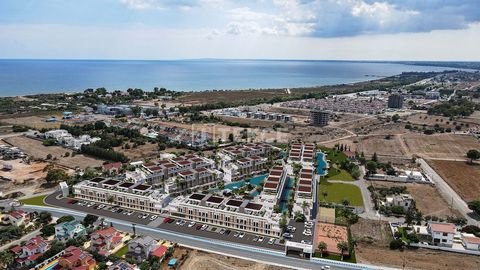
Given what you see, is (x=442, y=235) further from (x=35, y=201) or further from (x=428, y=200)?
(x=35, y=201)

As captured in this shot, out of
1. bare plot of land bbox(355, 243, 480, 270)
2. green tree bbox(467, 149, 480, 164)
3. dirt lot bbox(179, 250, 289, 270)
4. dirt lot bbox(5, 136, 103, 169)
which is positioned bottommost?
bare plot of land bbox(355, 243, 480, 270)

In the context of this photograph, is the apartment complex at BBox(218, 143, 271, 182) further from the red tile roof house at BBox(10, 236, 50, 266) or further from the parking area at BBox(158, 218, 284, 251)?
the red tile roof house at BBox(10, 236, 50, 266)

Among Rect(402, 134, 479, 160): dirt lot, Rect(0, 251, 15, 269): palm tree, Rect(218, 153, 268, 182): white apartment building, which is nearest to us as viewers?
Rect(0, 251, 15, 269): palm tree

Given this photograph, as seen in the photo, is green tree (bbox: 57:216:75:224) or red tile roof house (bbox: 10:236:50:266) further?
green tree (bbox: 57:216:75:224)

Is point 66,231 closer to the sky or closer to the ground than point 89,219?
closer to the sky

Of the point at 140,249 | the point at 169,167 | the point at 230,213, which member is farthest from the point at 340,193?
the point at 140,249

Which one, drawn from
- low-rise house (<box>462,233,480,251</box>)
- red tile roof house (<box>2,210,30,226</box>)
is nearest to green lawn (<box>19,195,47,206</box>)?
red tile roof house (<box>2,210,30,226</box>)

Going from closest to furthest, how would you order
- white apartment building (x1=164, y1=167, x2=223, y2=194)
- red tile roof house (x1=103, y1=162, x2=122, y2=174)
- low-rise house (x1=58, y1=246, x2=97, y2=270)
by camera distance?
low-rise house (x1=58, y1=246, x2=97, y2=270)
white apartment building (x1=164, y1=167, x2=223, y2=194)
red tile roof house (x1=103, y1=162, x2=122, y2=174)

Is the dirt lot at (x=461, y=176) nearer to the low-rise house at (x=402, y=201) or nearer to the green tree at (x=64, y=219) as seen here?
the low-rise house at (x=402, y=201)
